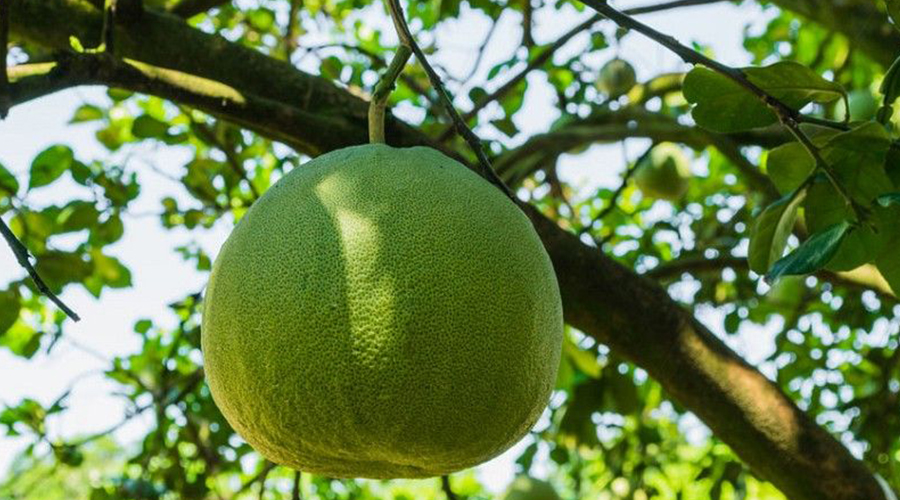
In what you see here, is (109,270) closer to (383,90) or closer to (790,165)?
(383,90)

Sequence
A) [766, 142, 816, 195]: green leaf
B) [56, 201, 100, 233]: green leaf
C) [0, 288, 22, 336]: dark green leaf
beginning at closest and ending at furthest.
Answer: [766, 142, 816, 195]: green leaf, [0, 288, 22, 336]: dark green leaf, [56, 201, 100, 233]: green leaf

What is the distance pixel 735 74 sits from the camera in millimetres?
1386

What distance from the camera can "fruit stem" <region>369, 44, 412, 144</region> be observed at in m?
1.37

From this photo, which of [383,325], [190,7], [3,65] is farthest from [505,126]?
[383,325]

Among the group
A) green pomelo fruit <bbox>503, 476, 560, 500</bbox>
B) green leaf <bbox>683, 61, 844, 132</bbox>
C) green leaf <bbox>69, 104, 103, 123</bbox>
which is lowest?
green pomelo fruit <bbox>503, 476, 560, 500</bbox>

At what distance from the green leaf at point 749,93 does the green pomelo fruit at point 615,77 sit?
105 inches

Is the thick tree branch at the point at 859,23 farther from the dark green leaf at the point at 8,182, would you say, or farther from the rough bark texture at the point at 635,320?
the dark green leaf at the point at 8,182

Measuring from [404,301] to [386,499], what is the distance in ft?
17.4

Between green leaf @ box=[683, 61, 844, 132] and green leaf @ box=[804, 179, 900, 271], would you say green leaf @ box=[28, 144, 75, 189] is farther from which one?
green leaf @ box=[804, 179, 900, 271]

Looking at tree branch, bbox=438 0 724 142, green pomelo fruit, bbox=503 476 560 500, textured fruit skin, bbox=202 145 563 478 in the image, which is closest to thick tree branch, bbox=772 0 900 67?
tree branch, bbox=438 0 724 142

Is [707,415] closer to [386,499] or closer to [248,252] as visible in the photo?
[248,252]

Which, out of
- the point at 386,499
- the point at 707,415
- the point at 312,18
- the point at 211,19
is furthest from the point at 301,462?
the point at 386,499

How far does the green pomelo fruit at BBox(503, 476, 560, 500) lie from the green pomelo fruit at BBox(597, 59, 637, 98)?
159 cm

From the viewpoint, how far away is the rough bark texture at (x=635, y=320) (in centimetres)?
Answer: 219
